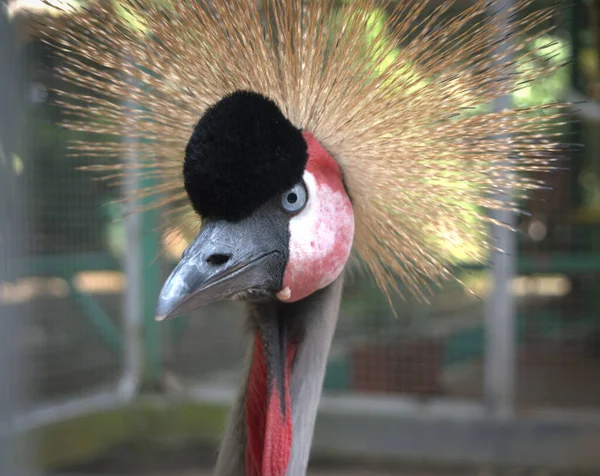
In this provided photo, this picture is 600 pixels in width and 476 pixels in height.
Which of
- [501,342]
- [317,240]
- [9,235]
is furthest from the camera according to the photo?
[501,342]

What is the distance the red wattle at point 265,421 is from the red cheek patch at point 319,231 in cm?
14

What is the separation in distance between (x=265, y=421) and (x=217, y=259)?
31 centimetres

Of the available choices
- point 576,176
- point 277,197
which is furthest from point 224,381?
point 277,197

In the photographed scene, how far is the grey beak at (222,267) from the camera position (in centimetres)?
86

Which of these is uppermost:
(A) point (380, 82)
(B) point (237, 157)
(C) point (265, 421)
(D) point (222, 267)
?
(A) point (380, 82)

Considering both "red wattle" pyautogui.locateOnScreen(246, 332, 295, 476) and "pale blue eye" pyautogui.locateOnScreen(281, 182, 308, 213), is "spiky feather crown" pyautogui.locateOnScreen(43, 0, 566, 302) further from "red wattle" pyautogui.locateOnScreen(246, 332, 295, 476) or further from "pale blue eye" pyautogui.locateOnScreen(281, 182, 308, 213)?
"red wattle" pyautogui.locateOnScreen(246, 332, 295, 476)

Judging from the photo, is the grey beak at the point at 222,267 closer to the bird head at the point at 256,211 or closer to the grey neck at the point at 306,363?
the bird head at the point at 256,211

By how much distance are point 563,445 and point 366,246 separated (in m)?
1.91

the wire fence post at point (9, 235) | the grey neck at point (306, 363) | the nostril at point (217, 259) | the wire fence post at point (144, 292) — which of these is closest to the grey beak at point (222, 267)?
the nostril at point (217, 259)

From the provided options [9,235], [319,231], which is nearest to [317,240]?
[319,231]

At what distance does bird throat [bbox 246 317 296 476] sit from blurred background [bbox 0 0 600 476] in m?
1.45

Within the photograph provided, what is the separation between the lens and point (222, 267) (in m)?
0.92

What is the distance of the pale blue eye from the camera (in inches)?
38.5

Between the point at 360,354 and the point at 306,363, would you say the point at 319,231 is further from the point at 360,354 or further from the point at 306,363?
the point at 360,354
